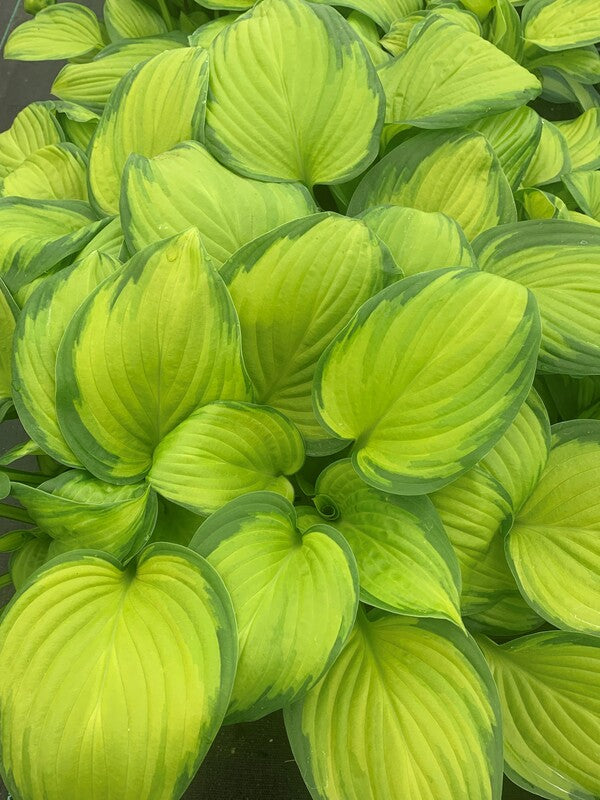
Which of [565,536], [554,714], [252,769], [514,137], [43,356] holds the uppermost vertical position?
[514,137]

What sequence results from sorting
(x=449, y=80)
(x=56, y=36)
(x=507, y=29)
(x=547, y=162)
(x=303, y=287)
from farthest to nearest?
(x=56, y=36), (x=507, y=29), (x=547, y=162), (x=449, y=80), (x=303, y=287)

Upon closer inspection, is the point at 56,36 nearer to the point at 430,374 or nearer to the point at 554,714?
the point at 430,374

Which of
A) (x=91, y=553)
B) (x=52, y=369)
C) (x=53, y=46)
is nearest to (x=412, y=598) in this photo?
(x=91, y=553)

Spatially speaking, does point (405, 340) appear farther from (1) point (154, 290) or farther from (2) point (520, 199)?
(2) point (520, 199)

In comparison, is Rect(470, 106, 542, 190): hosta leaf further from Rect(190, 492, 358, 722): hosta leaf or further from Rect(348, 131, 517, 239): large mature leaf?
Rect(190, 492, 358, 722): hosta leaf

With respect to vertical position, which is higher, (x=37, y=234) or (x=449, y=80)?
(x=449, y=80)

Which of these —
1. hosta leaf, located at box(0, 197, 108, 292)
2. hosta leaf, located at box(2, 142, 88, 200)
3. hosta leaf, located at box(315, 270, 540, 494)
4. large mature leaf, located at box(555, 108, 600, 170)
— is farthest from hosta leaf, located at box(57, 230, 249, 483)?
large mature leaf, located at box(555, 108, 600, 170)

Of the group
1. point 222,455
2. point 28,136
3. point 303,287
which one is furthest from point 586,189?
point 28,136
